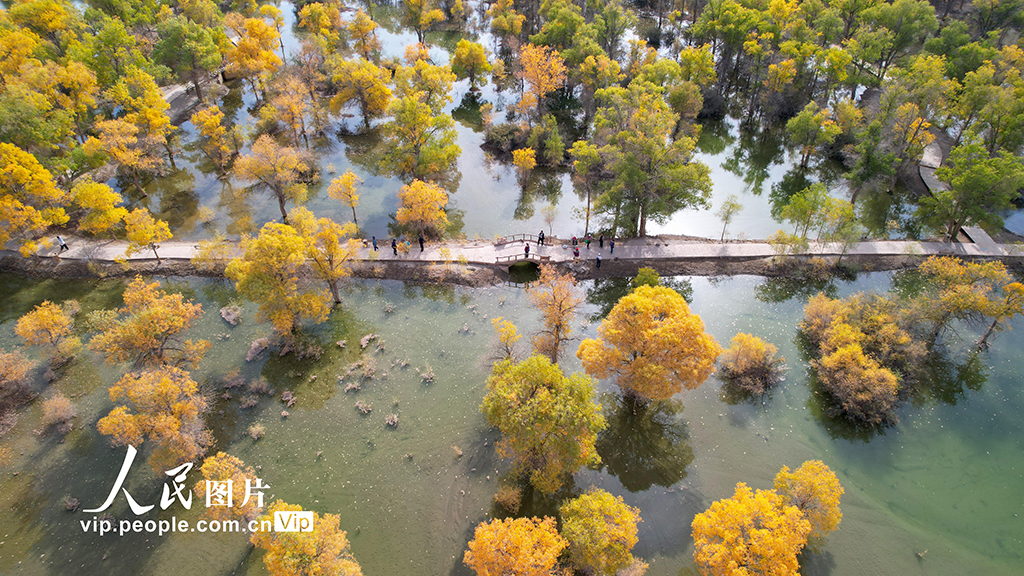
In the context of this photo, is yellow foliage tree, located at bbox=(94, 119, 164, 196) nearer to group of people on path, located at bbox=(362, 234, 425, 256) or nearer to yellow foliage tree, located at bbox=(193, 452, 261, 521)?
group of people on path, located at bbox=(362, 234, 425, 256)

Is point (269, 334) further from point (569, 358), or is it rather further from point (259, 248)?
point (569, 358)

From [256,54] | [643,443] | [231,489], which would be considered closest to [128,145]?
[256,54]

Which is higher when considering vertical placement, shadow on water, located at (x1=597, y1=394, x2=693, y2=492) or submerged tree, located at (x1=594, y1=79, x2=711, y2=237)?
submerged tree, located at (x1=594, y1=79, x2=711, y2=237)

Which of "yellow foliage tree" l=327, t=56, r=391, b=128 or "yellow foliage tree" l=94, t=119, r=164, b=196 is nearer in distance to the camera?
"yellow foliage tree" l=94, t=119, r=164, b=196

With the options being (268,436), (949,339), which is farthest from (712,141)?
(268,436)

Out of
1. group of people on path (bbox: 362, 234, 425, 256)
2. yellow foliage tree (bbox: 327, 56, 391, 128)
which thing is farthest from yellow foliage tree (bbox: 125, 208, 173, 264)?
yellow foliage tree (bbox: 327, 56, 391, 128)

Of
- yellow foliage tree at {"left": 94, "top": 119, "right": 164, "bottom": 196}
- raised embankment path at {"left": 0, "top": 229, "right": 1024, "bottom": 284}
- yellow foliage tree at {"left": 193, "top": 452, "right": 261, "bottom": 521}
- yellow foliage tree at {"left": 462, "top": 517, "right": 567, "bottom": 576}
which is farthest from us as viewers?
yellow foliage tree at {"left": 94, "top": 119, "right": 164, "bottom": 196}

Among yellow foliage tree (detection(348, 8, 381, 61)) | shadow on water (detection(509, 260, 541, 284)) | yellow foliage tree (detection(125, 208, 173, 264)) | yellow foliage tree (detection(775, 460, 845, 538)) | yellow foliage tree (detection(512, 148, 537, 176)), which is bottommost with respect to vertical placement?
yellow foliage tree (detection(775, 460, 845, 538))

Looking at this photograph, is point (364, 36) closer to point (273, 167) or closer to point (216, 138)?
point (216, 138)
